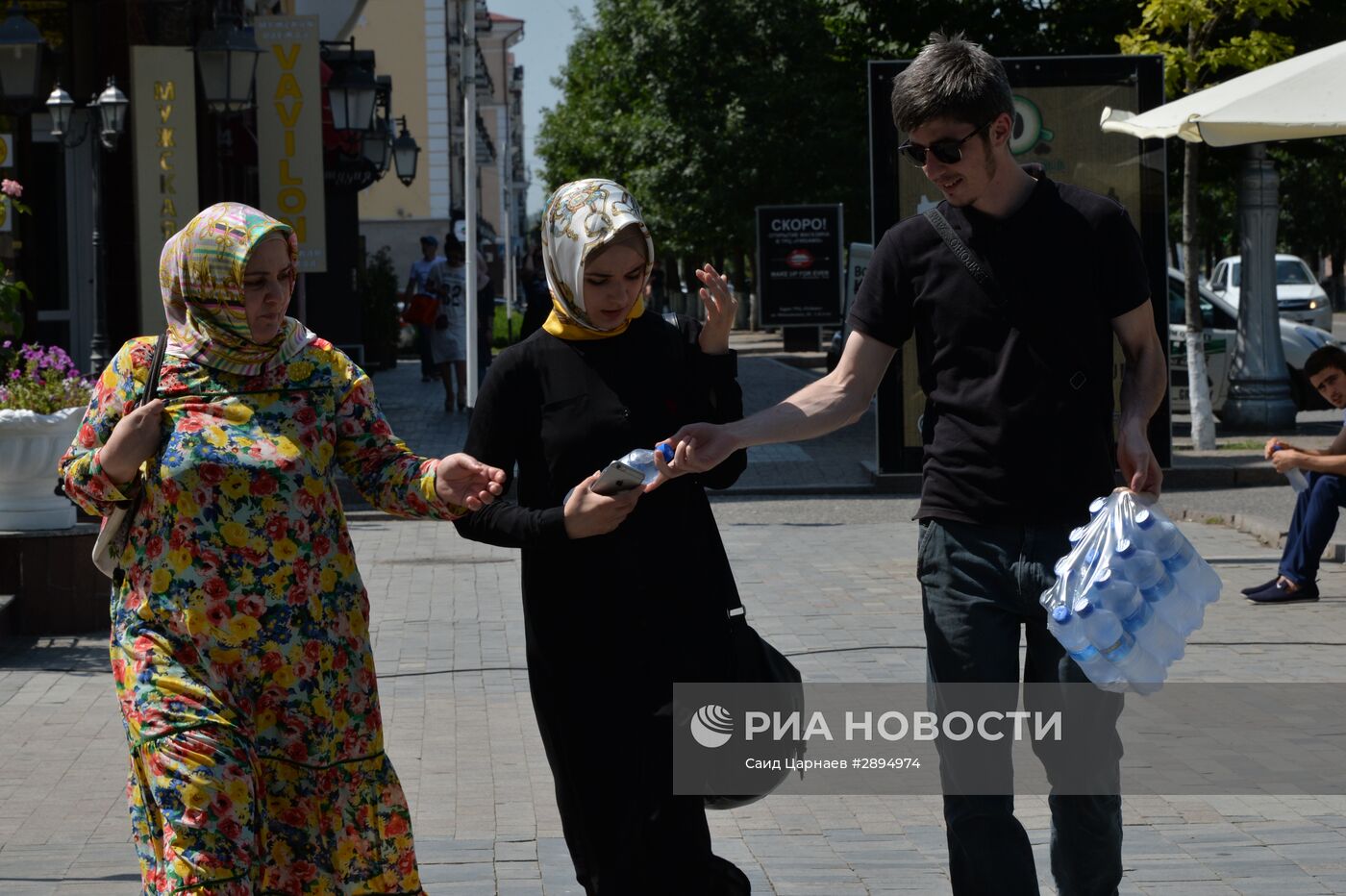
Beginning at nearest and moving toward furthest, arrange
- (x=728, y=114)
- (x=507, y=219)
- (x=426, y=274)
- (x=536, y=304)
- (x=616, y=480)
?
(x=616, y=480) → (x=536, y=304) → (x=426, y=274) → (x=728, y=114) → (x=507, y=219)

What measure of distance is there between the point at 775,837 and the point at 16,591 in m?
5.24

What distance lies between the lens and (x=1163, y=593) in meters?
3.89

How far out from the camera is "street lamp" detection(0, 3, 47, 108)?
1411 centimetres

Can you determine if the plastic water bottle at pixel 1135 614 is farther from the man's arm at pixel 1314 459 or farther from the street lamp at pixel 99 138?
the street lamp at pixel 99 138

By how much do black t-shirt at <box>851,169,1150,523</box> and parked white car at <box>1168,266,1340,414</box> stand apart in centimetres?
1689

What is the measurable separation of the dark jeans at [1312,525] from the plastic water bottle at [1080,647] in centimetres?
650

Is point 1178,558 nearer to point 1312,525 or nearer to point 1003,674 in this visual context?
point 1003,674

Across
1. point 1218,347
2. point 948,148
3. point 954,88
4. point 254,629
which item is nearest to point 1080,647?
point 948,148

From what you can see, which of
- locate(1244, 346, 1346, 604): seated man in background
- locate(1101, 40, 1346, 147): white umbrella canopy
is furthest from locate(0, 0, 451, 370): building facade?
locate(1244, 346, 1346, 604): seated man in background

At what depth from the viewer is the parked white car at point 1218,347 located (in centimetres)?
2112

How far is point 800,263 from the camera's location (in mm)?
24219

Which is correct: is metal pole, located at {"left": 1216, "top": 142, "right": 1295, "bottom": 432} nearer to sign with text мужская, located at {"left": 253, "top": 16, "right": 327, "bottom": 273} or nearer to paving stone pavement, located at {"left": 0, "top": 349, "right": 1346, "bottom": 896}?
paving stone pavement, located at {"left": 0, "top": 349, "right": 1346, "bottom": 896}

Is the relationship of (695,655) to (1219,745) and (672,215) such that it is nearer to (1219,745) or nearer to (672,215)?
(1219,745)

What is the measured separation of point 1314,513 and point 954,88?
6.65 meters
